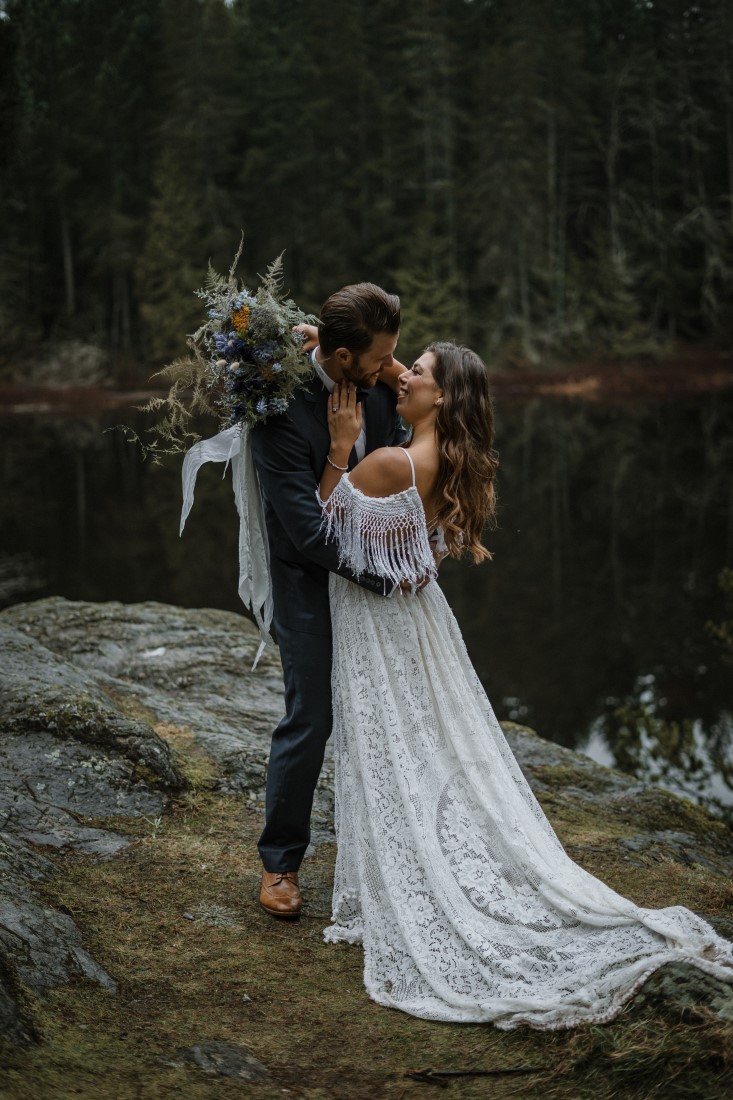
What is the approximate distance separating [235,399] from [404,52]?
126ft

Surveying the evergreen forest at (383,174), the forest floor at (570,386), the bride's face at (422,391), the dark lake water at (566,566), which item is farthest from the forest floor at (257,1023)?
the evergreen forest at (383,174)

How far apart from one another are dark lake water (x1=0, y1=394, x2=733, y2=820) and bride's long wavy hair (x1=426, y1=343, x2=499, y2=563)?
15.5 ft

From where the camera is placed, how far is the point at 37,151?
39969mm

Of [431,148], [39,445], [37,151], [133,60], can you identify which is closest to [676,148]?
[431,148]

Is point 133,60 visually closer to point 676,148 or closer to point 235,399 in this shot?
point 676,148

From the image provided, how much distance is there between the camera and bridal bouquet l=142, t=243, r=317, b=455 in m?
3.51

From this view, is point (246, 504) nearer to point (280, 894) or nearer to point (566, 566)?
point (280, 894)

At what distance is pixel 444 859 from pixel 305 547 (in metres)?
1.05

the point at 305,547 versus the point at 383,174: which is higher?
the point at 383,174

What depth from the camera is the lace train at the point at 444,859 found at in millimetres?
3059

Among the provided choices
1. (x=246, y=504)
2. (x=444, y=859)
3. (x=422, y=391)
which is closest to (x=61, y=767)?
(x=246, y=504)

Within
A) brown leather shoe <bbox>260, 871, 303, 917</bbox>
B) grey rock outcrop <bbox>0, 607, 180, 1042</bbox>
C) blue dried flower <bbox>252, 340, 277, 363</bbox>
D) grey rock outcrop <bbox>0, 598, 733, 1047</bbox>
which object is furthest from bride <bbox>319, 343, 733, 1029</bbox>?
grey rock outcrop <bbox>0, 607, 180, 1042</bbox>

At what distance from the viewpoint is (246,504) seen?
155 inches

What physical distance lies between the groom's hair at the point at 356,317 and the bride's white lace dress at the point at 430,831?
429 mm
